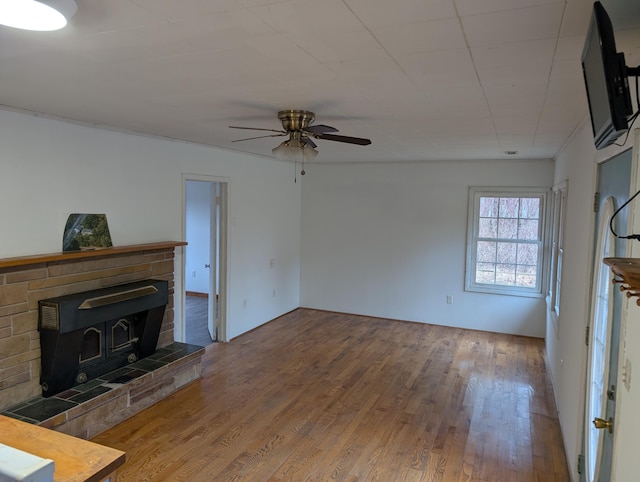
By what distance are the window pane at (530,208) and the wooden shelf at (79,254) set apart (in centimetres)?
445

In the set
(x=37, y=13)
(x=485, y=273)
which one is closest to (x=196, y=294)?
(x=485, y=273)

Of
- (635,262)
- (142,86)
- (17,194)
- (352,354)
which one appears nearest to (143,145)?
(17,194)

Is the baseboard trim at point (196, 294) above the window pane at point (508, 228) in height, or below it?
below

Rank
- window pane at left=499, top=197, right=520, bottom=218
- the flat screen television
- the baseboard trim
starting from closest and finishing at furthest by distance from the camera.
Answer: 1. the flat screen television
2. window pane at left=499, top=197, right=520, bottom=218
3. the baseboard trim

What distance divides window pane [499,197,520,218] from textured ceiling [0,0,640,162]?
2554mm

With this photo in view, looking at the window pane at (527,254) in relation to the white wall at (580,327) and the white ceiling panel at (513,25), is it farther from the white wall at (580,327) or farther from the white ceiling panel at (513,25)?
the white ceiling panel at (513,25)

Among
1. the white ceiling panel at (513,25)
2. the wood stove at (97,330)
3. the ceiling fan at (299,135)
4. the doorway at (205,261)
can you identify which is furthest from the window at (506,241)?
the white ceiling panel at (513,25)

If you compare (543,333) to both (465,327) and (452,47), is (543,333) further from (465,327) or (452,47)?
(452,47)

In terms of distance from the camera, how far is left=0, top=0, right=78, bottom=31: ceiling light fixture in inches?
47.5

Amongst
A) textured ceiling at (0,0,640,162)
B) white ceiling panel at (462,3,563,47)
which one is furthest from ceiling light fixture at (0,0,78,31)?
white ceiling panel at (462,3,563,47)

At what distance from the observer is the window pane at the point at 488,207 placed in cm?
592

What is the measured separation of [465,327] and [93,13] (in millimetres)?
5847

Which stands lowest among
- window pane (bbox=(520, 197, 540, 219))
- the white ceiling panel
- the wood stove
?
the wood stove

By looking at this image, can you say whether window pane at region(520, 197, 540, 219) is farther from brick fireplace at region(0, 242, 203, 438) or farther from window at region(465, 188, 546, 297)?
brick fireplace at region(0, 242, 203, 438)
